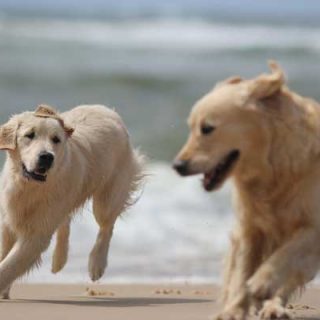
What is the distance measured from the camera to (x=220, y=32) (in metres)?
42.2

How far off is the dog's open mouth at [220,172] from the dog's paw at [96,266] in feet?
8.93

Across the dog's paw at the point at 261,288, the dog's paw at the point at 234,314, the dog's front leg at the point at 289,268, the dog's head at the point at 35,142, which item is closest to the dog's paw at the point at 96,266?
the dog's head at the point at 35,142

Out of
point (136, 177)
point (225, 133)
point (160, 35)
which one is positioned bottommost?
point (136, 177)

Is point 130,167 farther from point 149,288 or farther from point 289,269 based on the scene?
point 289,269

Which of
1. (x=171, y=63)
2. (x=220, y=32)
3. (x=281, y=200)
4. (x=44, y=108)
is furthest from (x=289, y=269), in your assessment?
(x=220, y=32)

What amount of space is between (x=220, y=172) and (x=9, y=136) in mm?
2094

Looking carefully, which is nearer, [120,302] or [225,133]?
[225,133]

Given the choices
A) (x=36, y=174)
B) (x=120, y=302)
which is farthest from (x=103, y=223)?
(x=36, y=174)

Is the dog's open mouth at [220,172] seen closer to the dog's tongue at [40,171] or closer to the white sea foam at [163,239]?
the dog's tongue at [40,171]

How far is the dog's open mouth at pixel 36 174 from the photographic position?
23.1 ft

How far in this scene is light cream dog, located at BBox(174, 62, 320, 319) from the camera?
5422 millimetres

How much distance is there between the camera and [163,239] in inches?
394

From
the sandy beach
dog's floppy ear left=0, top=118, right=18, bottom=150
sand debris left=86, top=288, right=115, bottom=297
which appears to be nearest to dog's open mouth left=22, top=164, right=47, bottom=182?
dog's floppy ear left=0, top=118, right=18, bottom=150

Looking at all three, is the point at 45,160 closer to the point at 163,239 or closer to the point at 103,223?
the point at 103,223
